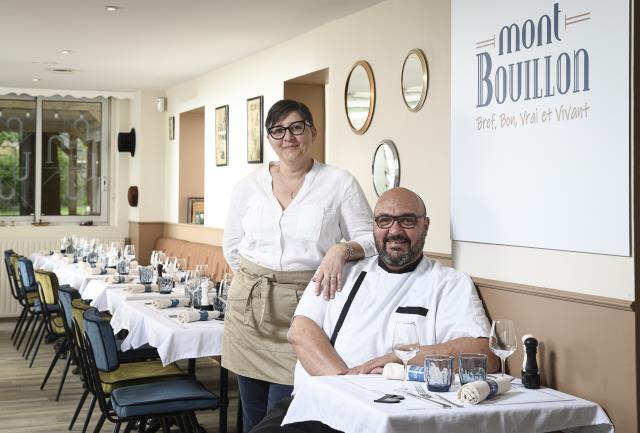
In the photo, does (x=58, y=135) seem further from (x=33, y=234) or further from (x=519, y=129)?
(x=519, y=129)

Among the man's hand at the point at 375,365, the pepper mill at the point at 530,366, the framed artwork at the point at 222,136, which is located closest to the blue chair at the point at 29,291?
the framed artwork at the point at 222,136

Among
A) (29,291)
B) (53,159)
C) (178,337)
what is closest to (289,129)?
(178,337)

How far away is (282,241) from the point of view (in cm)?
353

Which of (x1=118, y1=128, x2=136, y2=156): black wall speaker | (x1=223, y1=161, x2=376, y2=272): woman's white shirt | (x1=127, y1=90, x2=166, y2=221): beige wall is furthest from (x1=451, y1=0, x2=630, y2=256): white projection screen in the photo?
(x1=118, y1=128, x2=136, y2=156): black wall speaker

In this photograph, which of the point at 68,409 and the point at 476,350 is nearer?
the point at 476,350

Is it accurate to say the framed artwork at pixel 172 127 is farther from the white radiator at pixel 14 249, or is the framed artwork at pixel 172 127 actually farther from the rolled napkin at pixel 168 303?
the rolled napkin at pixel 168 303

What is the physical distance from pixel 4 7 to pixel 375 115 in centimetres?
290

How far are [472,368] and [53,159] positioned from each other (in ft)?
32.5

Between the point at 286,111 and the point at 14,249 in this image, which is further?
the point at 14,249

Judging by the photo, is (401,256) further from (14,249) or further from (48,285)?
(14,249)

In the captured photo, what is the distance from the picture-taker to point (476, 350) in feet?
9.90

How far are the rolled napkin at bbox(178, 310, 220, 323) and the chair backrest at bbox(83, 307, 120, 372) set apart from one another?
0.47 meters

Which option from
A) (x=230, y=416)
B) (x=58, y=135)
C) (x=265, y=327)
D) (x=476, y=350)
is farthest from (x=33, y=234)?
(x=476, y=350)

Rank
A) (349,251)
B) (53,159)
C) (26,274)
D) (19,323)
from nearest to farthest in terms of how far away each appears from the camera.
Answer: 1. (349,251)
2. (26,274)
3. (19,323)
4. (53,159)
